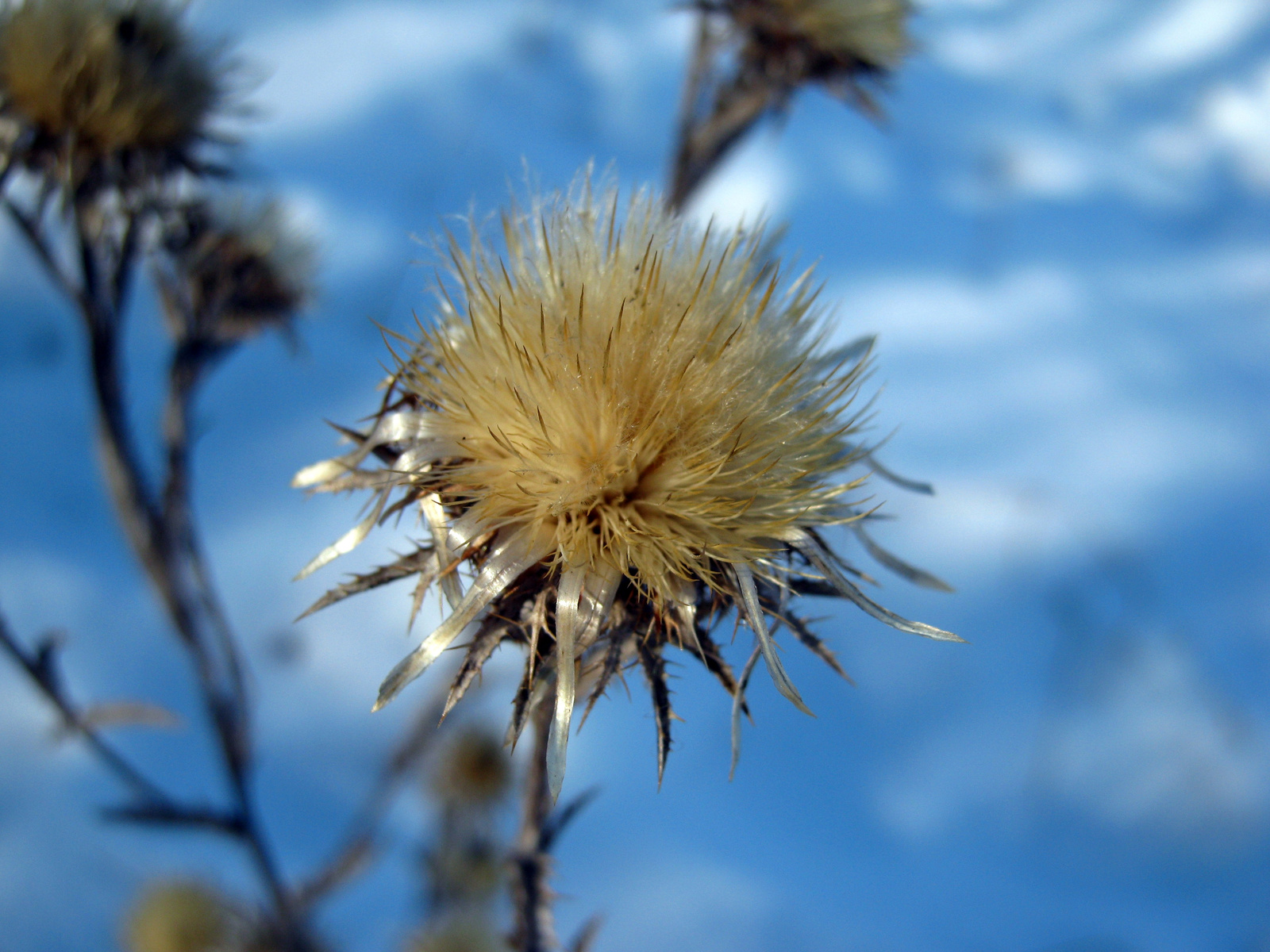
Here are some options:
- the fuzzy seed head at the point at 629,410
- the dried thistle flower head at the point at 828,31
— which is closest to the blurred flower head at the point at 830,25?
the dried thistle flower head at the point at 828,31

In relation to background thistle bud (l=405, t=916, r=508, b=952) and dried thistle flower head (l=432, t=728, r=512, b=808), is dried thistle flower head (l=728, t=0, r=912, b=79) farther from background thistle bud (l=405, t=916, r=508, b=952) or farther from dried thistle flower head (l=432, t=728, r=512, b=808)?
background thistle bud (l=405, t=916, r=508, b=952)

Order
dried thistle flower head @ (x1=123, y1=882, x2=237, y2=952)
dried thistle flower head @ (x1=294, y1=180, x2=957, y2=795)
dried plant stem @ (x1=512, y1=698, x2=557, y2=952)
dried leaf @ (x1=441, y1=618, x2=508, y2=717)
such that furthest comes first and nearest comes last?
dried thistle flower head @ (x1=123, y1=882, x2=237, y2=952) < dried plant stem @ (x1=512, y1=698, x2=557, y2=952) < dried thistle flower head @ (x1=294, y1=180, x2=957, y2=795) < dried leaf @ (x1=441, y1=618, x2=508, y2=717)

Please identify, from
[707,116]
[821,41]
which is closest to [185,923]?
[707,116]

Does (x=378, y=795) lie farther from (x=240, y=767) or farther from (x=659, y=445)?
(x=659, y=445)

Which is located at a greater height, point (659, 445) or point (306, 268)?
point (306, 268)

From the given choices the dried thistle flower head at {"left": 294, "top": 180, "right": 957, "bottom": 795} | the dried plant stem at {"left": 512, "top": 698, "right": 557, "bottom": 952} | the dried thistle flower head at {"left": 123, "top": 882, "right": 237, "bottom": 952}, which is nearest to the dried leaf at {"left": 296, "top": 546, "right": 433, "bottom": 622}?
the dried thistle flower head at {"left": 294, "top": 180, "right": 957, "bottom": 795}

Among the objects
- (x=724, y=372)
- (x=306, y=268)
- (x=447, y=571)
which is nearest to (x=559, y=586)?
(x=447, y=571)
